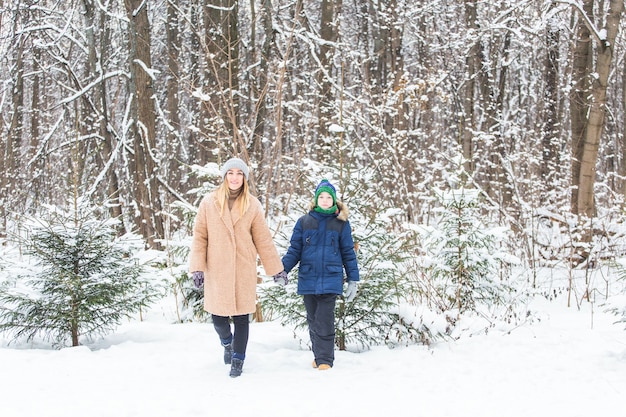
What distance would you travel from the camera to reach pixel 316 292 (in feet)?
14.5

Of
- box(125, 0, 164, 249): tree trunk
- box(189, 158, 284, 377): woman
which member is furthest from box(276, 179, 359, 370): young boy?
box(125, 0, 164, 249): tree trunk

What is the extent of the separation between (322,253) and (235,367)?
1.15 metres

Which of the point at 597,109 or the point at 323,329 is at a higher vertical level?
the point at 597,109

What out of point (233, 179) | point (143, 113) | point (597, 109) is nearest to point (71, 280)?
point (233, 179)

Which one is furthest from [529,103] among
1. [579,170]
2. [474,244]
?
[474,244]

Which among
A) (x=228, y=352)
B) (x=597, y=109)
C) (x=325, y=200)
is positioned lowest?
(x=228, y=352)

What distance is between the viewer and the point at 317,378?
422 cm

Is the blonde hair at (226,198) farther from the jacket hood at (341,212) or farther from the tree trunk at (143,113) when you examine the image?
Answer: the tree trunk at (143,113)

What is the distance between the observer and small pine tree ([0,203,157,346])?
489cm

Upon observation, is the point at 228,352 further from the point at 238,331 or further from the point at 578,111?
the point at 578,111

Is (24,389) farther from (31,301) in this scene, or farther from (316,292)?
Result: (316,292)

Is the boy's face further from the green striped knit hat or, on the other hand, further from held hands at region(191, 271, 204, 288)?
held hands at region(191, 271, 204, 288)

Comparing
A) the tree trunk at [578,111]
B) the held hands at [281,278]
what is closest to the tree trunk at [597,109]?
the tree trunk at [578,111]

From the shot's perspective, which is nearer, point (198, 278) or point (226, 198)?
point (198, 278)
